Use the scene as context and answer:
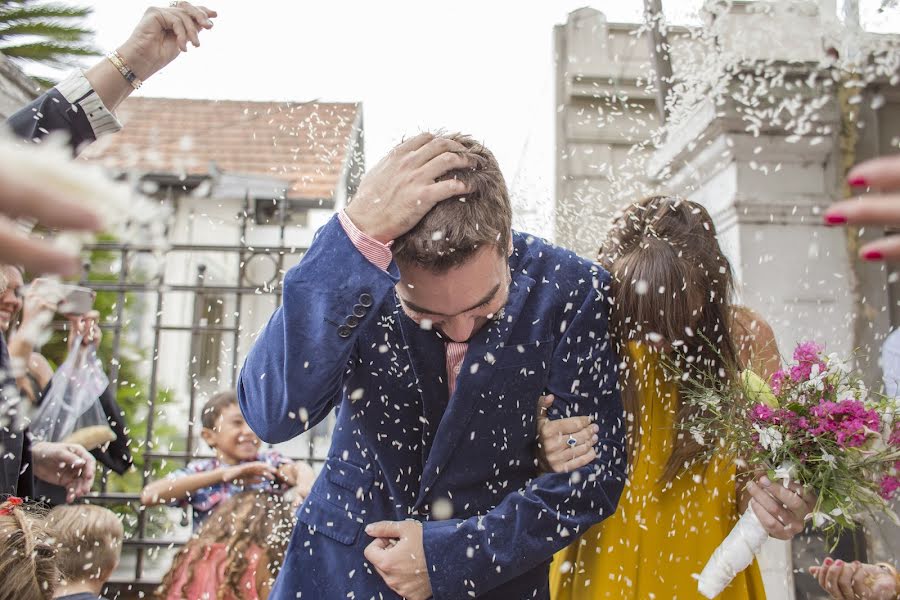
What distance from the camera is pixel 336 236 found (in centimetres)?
185

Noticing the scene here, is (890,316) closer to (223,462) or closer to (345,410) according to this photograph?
(345,410)

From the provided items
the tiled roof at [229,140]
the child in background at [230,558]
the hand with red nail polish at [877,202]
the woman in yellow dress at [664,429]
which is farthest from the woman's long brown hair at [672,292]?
the tiled roof at [229,140]

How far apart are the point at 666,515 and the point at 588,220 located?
12.8ft

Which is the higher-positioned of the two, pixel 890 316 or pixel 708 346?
pixel 890 316

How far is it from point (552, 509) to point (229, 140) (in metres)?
9.17

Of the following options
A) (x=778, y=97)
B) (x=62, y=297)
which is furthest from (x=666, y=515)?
(x=62, y=297)

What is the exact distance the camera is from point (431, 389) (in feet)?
6.85

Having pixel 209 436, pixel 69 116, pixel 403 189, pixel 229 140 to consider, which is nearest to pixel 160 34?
pixel 69 116

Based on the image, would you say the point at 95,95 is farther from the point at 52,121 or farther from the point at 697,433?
the point at 697,433

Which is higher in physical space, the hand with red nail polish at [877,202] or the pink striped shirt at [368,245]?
the pink striped shirt at [368,245]

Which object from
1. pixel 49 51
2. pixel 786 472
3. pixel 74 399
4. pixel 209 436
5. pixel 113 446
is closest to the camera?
pixel 786 472

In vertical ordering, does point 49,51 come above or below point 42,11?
below

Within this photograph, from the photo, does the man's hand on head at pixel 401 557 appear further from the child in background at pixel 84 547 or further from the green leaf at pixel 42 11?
the green leaf at pixel 42 11

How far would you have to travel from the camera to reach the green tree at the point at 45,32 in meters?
3.51
